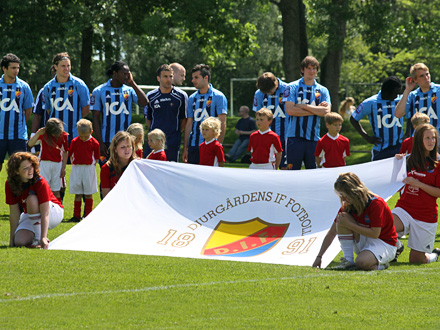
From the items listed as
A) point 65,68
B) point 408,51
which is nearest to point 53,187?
point 65,68

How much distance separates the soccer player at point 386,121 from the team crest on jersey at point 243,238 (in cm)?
378

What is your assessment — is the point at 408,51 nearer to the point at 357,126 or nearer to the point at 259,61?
the point at 259,61

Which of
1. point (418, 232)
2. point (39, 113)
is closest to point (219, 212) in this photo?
point (418, 232)

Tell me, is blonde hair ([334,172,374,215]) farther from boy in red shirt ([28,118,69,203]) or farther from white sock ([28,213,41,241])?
boy in red shirt ([28,118,69,203])

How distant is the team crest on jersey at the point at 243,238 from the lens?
8.11 m

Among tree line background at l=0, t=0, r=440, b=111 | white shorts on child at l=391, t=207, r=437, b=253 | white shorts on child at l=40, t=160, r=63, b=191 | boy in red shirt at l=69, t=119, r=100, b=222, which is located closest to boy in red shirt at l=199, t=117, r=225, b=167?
boy in red shirt at l=69, t=119, r=100, b=222

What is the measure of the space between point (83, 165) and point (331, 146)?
3648 millimetres

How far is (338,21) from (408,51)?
18230 millimetres

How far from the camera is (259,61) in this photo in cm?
5141

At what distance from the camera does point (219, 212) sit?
8.68m

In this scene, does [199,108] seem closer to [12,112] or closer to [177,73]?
[177,73]

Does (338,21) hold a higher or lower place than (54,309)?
higher

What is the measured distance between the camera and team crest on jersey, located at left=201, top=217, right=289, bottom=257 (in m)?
8.11

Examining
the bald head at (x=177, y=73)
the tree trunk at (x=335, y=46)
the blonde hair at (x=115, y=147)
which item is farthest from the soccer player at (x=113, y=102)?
the tree trunk at (x=335, y=46)
